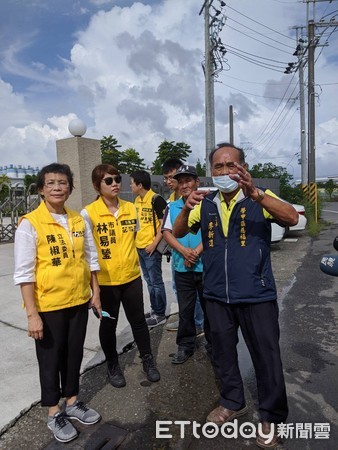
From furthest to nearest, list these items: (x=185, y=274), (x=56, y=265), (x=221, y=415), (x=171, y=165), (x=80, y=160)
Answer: (x=80, y=160)
(x=171, y=165)
(x=185, y=274)
(x=221, y=415)
(x=56, y=265)

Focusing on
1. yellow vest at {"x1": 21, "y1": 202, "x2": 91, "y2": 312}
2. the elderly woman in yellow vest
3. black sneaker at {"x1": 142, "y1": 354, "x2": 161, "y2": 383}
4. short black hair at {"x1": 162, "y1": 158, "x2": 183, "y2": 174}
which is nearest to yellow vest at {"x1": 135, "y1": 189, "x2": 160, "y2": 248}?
short black hair at {"x1": 162, "y1": 158, "x2": 183, "y2": 174}

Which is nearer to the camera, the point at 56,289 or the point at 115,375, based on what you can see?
the point at 56,289

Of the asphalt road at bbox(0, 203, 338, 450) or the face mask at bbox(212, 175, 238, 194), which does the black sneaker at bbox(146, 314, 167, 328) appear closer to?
the asphalt road at bbox(0, 203, 338, 450)

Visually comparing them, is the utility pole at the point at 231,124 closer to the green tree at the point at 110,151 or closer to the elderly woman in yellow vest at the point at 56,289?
the green tree at the point at 110,151

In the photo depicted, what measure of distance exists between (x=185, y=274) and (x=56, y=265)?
51.3 inches

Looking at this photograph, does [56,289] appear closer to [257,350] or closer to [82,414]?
[82,414]

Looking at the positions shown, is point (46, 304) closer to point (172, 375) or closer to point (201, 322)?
point (172, 375)

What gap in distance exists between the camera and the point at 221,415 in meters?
2.46

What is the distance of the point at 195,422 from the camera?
248 centimetres

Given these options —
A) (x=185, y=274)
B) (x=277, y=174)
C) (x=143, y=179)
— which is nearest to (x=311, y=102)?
(x=277, y=174)

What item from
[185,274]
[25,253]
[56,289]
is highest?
[25,253]

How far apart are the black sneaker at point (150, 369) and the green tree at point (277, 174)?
15.3 m

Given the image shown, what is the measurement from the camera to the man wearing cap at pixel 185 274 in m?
3.16

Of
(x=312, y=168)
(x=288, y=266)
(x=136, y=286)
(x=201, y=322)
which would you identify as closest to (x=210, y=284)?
(x=136, y=286)
